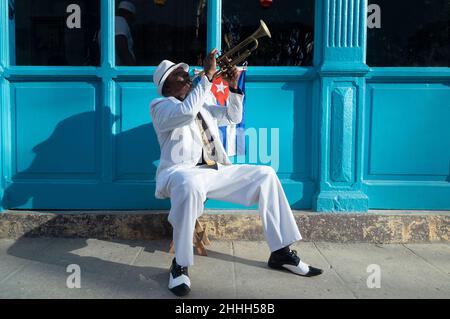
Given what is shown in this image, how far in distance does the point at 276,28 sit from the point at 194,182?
202 cm

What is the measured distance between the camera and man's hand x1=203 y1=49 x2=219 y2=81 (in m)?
3.41

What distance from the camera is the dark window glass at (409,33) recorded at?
14.3ft

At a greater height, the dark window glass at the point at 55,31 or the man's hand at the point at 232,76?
the dark window glass at the point at 55,31

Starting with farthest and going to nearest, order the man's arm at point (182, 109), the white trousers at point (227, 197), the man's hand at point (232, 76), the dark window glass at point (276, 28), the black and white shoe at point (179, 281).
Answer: the dark window glass at point (276, 28), the man's hand at point (232, 76), the man's arm at point (182, 109), the white trousers at point (227, 197), the black and white shoe at point (179, 281)

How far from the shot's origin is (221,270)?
3.53m

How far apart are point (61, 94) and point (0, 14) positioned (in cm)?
94

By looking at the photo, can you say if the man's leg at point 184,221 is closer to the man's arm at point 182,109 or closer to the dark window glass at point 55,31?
the man's arm at point 182,109

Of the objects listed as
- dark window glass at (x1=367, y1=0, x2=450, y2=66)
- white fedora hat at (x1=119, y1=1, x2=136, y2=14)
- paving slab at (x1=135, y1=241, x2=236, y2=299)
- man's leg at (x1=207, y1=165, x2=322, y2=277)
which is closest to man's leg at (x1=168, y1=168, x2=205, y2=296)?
paving slab at (x1=135, y1=241, x2=236, y2=299)

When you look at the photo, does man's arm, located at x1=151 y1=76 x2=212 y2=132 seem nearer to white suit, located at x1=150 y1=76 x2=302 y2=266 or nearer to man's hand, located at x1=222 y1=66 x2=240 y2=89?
white suit, located at x1=150 y1=76 x2=302 y2=266

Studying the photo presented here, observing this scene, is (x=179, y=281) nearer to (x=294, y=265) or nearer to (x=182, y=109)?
(x=294, y=265)

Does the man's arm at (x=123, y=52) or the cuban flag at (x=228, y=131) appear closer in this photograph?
the cuban flag at (x=228, y=131)

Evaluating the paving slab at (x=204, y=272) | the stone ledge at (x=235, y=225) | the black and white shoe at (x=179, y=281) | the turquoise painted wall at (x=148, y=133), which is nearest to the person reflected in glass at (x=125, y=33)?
the turquoise painted wall at (x=148, y=133)

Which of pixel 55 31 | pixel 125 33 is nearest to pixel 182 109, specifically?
pixel 125 33

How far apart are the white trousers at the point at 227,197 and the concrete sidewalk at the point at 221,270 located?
312mm
